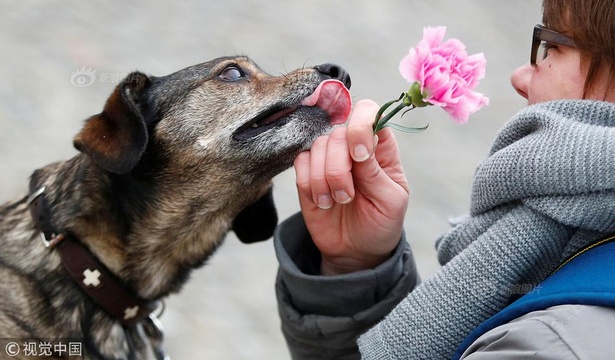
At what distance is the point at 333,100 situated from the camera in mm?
2496

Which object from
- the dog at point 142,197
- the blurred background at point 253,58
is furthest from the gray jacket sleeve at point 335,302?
the blurred background at point 253,58

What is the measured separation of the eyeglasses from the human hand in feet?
1.40

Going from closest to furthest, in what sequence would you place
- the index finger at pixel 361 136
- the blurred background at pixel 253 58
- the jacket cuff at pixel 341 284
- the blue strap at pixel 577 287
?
the blue strap at pixel 577 287, the index finger at pixel 361 136, the jacket cuff at pixel 341 284, the blurred background at pixel 253 58

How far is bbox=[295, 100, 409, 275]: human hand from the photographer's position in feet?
6.80

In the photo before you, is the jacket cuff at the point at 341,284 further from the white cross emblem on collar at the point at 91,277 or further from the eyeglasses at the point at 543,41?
the eyeglasses at the point at 543,41

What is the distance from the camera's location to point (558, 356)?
1441 mm

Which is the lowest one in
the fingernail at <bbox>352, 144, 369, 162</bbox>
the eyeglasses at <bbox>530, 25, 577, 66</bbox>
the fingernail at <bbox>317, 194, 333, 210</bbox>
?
the fingernail at <bbox>317, 194, 333, 210</bbox>

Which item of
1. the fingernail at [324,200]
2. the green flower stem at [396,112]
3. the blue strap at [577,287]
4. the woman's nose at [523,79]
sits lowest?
the blue strap at [577,287]

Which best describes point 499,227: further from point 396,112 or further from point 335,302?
point 335,302

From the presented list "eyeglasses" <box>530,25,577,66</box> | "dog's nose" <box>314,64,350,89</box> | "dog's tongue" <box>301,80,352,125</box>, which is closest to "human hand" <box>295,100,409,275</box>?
"dog's tongue" <box>301,80,352,125</box>

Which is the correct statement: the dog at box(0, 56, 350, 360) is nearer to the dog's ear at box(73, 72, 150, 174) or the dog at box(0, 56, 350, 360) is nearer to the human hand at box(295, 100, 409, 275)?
the dog's ear at box(73, 72, 150, 174)

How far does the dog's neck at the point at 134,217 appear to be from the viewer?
2582mm

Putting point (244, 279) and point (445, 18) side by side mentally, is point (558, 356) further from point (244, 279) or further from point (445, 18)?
point (445, 18)

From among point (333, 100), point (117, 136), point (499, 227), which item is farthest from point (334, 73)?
point (499, 227)
